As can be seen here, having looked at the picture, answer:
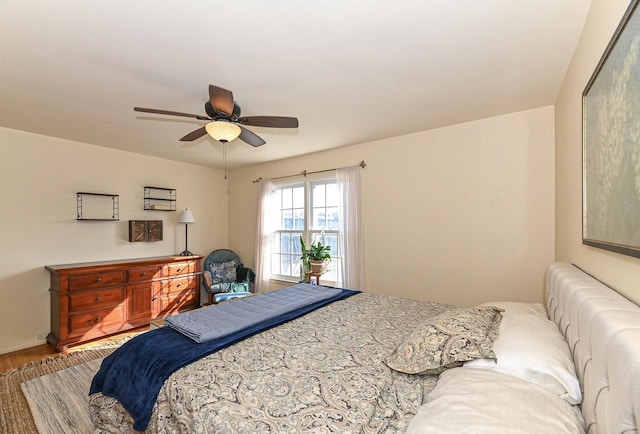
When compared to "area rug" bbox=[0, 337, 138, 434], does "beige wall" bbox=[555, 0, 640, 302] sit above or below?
above

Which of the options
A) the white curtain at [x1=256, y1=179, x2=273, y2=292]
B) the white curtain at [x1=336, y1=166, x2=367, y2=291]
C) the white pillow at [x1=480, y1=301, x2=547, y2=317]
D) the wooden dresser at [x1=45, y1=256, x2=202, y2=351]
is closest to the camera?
the white pillow at [x1=480, y1=301, x2=547, y2=317]

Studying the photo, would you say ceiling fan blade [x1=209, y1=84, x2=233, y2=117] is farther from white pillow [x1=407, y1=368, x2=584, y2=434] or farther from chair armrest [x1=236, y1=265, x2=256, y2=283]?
chair armrest [x1=236, y1=265, x2=256, y2=283]

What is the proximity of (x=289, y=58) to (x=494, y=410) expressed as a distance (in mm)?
2041

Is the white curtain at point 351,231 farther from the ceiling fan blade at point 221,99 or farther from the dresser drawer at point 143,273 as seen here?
the dresser drawer at point 143,273

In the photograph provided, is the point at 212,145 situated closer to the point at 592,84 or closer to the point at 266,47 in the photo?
the point at 266,47

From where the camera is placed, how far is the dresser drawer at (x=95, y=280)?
3.26m

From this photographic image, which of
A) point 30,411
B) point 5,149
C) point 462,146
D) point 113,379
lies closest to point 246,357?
point 113,379

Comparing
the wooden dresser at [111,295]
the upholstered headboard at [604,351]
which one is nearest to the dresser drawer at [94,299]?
the wooden dresser at [111,295]

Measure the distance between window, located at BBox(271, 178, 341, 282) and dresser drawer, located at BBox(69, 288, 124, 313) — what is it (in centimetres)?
211

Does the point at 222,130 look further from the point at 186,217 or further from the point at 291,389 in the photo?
the point at 186,217

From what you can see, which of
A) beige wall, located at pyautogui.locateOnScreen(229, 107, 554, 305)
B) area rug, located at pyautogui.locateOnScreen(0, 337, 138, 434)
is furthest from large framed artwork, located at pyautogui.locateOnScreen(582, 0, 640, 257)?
area rug, located at pyautogui.locateOnScreen(0, 337, 138, 434)

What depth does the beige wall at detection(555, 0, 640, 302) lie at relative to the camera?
1131mm

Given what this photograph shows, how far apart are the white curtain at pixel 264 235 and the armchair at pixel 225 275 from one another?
214 millimetres

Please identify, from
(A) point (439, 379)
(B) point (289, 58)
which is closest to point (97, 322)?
(B) point (289, 58)
